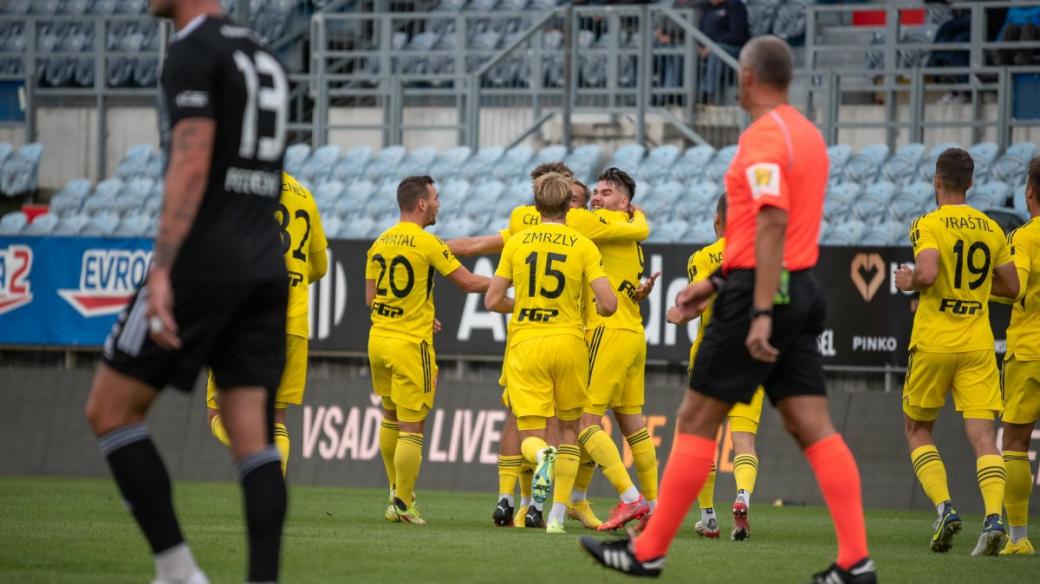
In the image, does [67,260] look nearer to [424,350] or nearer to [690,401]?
[424,350]

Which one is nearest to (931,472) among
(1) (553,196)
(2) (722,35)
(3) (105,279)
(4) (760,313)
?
(1) (553,196)

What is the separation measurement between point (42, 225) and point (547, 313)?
484 inches

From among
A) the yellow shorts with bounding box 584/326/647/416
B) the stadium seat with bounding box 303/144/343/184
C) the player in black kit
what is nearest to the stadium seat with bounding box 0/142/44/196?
the stadium seat with bounding box 303/144/343/184

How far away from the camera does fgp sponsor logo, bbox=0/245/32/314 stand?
19.7m

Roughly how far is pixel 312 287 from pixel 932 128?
24.7 feet

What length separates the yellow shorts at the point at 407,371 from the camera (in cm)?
1167

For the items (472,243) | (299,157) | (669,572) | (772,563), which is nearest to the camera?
(669,572)

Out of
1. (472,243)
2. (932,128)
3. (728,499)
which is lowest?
(728,499)

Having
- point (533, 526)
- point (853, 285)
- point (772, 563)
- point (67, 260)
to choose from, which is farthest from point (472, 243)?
point (67, 260)

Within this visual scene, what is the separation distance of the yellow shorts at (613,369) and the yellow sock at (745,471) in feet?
3.09

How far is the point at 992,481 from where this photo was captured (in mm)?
9891

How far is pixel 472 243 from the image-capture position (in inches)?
483

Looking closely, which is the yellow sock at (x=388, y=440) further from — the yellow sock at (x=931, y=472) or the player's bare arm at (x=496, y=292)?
the yellow sock at (x=931, y=472)

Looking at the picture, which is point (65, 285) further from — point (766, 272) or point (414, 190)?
point (766, 272)
